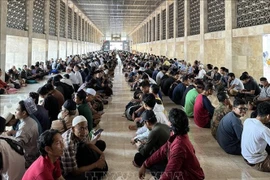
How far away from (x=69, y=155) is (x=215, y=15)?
527 inches

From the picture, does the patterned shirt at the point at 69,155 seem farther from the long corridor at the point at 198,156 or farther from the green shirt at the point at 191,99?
the green shirt at the point at 191,99

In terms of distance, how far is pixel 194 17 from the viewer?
18688 mm

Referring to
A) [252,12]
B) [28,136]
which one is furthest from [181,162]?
[252,12]

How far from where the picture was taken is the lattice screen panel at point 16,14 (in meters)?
14.5

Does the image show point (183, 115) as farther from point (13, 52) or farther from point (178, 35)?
point (178, 35)

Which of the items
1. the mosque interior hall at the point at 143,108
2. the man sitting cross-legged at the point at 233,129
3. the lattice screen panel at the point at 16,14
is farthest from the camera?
the lattice screen panel at the point at 16,14

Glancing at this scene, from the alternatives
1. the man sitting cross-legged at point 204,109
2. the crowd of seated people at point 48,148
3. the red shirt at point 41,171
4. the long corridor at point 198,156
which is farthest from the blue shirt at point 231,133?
the red shirt at point 41,171

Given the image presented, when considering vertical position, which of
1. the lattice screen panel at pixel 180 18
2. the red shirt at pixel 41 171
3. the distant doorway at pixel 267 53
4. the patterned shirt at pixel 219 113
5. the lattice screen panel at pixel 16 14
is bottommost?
the red shirt at pixel 41 171

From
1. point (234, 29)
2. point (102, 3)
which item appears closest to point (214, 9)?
point (234, 29)

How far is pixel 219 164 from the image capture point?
4707 millimetres

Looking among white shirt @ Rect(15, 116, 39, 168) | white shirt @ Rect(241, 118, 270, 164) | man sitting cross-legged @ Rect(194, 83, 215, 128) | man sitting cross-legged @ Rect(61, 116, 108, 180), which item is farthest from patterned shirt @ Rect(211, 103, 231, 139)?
white shirt @ Rect(15, 116, 39, 168)

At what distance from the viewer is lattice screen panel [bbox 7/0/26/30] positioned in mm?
14504

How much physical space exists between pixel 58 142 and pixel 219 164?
121 inches

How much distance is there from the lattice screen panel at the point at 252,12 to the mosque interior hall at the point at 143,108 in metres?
0.05
